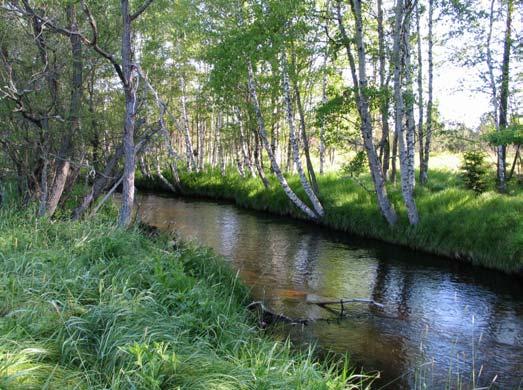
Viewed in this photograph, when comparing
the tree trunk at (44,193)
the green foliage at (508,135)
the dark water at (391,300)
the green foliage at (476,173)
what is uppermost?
the green foliage at (508,135)

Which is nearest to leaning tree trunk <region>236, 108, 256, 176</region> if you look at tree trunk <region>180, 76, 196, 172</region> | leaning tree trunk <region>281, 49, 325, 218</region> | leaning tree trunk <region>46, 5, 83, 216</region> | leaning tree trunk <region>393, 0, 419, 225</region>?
tree trunk <region>180, 76, 196, 172</region>

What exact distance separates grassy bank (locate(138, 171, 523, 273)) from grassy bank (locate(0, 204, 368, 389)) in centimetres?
725

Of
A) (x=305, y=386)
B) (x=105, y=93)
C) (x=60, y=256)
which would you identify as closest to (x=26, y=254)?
(x=60, y=256)

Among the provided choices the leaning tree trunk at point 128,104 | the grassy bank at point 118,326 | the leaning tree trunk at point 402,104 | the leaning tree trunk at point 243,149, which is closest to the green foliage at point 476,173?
the leaning tree trunk at point 402,104

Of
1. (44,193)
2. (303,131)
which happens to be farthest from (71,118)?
(303,131)

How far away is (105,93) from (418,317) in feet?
35.6

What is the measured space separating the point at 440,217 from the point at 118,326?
449 inches

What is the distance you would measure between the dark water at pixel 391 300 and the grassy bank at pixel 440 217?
40 centimetres

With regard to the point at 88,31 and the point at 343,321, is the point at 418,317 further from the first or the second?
the point at 88,31

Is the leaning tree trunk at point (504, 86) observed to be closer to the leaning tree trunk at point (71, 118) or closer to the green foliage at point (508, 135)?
the green foliage at point (508, 135)

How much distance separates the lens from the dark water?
23.1 ft

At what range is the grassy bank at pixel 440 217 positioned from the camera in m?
12.2

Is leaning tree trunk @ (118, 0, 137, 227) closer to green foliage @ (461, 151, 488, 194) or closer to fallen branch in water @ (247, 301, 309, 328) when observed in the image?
fallen branch in water @ (247, 301, 309, 328)

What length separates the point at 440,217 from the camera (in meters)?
14.1
